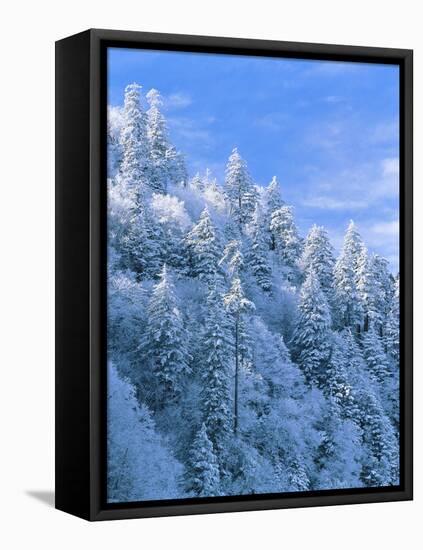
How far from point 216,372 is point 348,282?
124 centimetres

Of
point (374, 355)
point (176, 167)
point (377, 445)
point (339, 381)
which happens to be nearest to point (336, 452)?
Answer: point (377, 445)

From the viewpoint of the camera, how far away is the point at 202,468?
38.4 ft

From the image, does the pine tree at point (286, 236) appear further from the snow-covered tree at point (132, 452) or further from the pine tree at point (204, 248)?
the snow-covered tree at point (132, 452)

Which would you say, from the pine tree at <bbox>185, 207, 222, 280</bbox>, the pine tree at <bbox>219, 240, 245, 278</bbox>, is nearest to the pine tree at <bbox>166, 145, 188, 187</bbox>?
the pine tree at <bbox>185, 207, 222, 280</bbox>

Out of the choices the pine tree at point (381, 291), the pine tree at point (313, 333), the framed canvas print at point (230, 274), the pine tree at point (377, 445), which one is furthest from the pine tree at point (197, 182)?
the pine tree at point (377, 445)

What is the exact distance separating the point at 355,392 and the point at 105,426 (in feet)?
6.40

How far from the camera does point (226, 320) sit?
11.8 m

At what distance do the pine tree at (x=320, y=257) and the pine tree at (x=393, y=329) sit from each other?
0.52 meters

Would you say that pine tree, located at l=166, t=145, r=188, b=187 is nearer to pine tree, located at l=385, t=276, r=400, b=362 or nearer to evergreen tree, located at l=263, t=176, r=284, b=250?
evergreen tree, located at l=263, t=176, r=284, b=250

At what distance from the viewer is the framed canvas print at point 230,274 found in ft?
37.7

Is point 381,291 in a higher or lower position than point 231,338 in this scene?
higher

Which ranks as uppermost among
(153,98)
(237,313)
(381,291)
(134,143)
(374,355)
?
(153,98)

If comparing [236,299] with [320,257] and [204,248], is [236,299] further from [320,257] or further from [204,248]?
[320,257]

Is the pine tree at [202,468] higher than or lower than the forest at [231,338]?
lower
